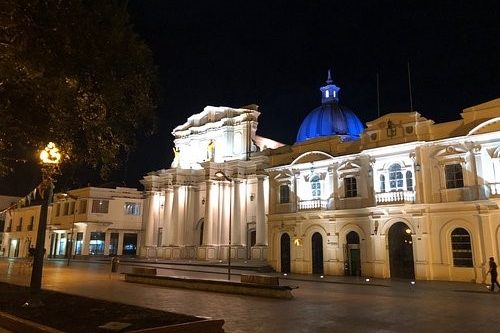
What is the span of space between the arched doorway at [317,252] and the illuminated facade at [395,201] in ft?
0.25

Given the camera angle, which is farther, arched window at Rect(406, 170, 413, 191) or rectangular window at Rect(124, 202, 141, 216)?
rectangular window at Rect(124, 202, 141, 216)

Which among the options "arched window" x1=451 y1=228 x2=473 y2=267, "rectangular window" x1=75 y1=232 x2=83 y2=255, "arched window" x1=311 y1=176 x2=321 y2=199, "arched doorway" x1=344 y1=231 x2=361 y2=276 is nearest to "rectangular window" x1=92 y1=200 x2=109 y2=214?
"rectangular window" x1=75 y1=232 x2=83 y2=255

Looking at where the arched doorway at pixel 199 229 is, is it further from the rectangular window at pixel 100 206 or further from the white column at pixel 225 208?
the rectangular window at pixel 100 206

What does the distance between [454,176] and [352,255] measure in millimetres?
8880

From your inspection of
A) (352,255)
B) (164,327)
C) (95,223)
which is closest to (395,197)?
(352,255)

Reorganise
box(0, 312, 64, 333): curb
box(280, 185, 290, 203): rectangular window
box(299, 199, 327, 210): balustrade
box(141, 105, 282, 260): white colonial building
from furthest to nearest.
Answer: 1. box(141, 105, 282, 260): white colonial building
2. box(280, 185, 290, 203): rectangular window
3. box(299, 199, 327, 210): balustrade
4. box(0, 312, 64, 333): curb

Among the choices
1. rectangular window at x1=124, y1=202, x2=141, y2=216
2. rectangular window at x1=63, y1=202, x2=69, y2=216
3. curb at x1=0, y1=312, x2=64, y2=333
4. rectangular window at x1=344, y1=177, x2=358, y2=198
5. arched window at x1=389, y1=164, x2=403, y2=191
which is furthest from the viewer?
rectangular window at x1=63, y1=202, x2=69, y2=216

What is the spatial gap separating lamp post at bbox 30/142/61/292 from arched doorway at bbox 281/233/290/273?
72.7 ft

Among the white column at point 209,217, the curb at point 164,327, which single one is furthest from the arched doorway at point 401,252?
the white column at point 209,217

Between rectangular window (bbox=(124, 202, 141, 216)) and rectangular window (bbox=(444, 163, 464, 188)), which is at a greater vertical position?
rectangular window (bbox=(124, 202, 141, 216))

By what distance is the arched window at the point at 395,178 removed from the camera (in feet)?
92.8

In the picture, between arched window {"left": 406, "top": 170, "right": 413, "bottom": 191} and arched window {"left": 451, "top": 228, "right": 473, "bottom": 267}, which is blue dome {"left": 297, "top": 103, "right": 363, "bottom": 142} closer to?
arched window {"left": 406, "top": 170, "right": 413, "bottom": 191}

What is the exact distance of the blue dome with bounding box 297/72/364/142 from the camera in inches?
1622

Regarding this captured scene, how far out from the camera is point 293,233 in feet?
110
